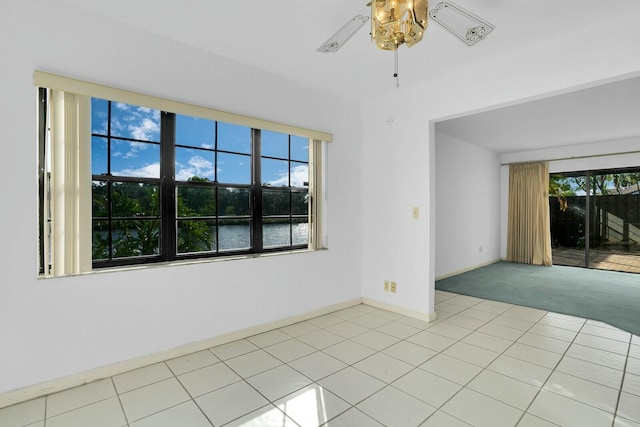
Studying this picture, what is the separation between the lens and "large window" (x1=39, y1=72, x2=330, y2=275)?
211 cm

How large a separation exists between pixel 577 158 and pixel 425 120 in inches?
201

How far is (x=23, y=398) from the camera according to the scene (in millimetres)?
1985

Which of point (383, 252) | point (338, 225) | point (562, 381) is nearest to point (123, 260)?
point (338, 225)

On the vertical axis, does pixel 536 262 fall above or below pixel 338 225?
below

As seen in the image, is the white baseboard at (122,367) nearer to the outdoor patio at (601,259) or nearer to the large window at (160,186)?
the large window at (160,186)

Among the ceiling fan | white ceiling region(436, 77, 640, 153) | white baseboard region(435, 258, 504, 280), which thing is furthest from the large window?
white baseboard region(435, 258, 504, 280)

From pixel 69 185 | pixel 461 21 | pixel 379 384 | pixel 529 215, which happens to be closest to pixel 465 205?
pixel 529 215

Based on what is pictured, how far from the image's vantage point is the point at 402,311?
3635 millimetres

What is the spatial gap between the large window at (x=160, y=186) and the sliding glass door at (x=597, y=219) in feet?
21.0

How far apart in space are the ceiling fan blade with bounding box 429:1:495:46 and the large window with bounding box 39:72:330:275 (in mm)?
1891

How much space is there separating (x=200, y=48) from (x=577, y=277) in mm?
6823

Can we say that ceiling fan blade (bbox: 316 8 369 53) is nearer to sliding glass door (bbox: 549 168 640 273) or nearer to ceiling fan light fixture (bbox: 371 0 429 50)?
ceiling fan light fixture (bbox: 371 0 429 50)

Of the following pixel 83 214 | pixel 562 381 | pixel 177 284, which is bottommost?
pixel 562 381

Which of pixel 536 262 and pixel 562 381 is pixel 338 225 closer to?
pixel 562 381
